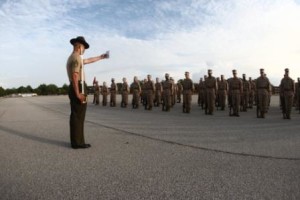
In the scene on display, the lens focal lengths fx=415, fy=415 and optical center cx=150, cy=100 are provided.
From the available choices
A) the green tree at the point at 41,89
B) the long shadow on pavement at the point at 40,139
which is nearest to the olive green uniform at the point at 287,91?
the long shadow on pavement at the point at 40,139

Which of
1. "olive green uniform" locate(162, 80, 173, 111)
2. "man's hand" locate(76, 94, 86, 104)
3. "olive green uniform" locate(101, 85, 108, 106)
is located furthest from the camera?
"olive green uniform" locate(101, 85, 108, 106)

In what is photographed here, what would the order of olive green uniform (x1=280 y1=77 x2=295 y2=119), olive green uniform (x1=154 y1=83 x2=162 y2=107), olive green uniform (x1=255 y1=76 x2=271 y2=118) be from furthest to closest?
olive green uniform (x1=154 y1=83 x2=162 y2=107) → olive green uniform (x1=255 y1=76 x2=271 y2=118) → olive green uniform (x1=280 y1=77 x2=295 y2=119)

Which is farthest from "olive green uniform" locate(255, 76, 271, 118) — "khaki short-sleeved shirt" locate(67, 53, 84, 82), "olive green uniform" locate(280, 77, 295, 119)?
"khaki short-sleeved shirt" locate(67, 53, 84, 82)

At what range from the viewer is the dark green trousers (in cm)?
789

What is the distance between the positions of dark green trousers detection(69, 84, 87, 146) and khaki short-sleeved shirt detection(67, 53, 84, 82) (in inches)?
11.4

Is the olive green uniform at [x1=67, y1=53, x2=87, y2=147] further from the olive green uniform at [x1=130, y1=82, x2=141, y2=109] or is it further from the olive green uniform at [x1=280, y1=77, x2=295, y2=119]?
the olive green uniform at [x1=130, y1=82, x2=141, y2=109]

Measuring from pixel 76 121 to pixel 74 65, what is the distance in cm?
108

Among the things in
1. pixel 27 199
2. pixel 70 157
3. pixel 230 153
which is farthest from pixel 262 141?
pixel 27 199

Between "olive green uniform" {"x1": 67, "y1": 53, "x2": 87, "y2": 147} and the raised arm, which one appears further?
the raised arm

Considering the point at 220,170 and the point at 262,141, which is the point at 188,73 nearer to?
the point at 262,141

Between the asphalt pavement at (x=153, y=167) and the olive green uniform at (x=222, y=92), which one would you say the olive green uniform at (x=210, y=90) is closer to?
the olive green uniform at (x=222, y=92)

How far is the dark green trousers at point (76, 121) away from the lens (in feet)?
25.9

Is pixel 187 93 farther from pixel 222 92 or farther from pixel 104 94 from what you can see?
pixel 104 94

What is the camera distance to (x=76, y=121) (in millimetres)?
8008
